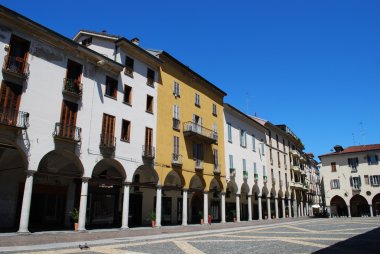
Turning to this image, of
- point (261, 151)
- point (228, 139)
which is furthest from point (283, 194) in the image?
point (228, 139)

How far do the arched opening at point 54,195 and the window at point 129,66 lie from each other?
831 cm

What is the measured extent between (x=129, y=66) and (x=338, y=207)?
2082 inches

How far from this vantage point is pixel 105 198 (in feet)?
89.8

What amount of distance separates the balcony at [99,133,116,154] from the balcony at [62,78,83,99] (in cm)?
337

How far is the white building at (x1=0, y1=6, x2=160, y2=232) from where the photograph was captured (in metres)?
19.0

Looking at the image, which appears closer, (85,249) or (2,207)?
(85,249)

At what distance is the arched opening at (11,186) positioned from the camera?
21.2 metres

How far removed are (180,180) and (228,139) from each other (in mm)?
10802

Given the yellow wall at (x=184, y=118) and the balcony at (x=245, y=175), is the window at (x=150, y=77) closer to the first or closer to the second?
the yellow wall at (x=184, y=118)

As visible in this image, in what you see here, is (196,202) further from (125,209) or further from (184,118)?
(125,209)

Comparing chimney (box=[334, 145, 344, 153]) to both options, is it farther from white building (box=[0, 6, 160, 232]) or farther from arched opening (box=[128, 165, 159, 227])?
white building (box=[0, 6, 160, 232])

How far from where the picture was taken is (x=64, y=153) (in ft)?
70.4

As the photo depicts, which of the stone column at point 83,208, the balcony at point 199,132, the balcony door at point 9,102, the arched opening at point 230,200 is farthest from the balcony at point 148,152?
the arched opening at point 230,200

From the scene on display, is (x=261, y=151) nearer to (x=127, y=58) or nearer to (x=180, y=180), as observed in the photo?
(x=180, y=180)
